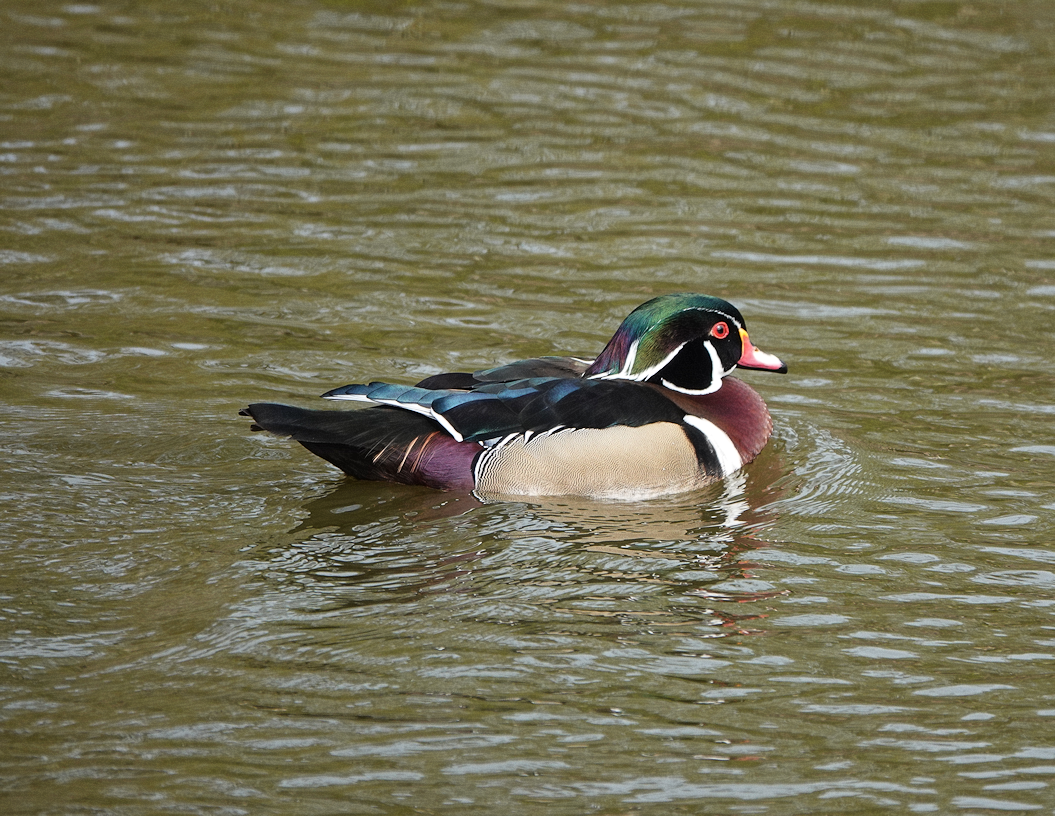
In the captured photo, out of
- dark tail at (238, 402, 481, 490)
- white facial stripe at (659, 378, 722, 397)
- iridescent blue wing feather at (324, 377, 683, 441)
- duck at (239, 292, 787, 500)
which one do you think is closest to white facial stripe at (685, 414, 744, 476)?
duck at (239, 292, 787, 500)

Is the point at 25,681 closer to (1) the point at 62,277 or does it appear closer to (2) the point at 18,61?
(1) the point at 62,277

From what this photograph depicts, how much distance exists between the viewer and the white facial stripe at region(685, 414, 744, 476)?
752 centimetres

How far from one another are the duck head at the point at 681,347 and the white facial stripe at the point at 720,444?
31 cm

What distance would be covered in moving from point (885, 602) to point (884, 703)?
88 cm

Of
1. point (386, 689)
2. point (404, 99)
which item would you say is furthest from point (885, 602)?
point (404, 99)

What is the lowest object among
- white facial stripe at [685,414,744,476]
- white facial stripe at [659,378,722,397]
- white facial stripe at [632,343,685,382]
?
white facial stripe at [685,414,744,476]

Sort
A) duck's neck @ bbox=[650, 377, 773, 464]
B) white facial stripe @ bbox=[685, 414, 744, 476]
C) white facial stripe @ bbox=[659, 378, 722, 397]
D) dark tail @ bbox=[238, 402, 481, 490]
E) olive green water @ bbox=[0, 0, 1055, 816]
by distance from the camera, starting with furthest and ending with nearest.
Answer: white facial stripe @ bbox=[659, 378, 722, 397] < duck's neck @ bbox=[650, 377, 773, 464] < white facial stripe @ bbox=[685, 414, 744, 476] < dark tail @ bbox=[238, 402, 481, 490] < olive green water @ bbox=[0, 0, 1055, 816]

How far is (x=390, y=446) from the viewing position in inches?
283

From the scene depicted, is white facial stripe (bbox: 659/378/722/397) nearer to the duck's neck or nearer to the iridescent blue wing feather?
the duck's neck

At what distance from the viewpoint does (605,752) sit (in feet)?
16.2

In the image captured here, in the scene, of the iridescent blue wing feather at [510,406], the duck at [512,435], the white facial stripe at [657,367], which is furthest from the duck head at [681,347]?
the iridescent blue wing feather at [510,406]

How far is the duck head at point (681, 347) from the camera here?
24.9 feet

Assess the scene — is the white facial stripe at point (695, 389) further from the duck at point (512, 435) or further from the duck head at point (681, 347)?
the duck at point (512, 435)

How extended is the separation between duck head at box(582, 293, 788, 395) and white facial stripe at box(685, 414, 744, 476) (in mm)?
307
